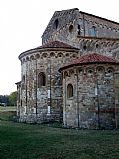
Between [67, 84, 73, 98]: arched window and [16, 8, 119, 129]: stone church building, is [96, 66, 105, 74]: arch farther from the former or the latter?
[67, 84, 73, 98]: arched window

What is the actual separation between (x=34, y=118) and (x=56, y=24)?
10.5 m

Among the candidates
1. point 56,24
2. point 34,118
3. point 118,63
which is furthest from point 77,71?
point 56,24

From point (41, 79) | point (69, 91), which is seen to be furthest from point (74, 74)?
point (41, 79)

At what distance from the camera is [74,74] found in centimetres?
1880

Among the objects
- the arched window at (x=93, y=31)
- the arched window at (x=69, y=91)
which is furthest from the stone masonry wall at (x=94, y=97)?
the arched window at (x=93, y=31)

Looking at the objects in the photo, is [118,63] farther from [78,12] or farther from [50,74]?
[78,12]

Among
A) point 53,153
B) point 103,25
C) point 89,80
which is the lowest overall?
point 53,153

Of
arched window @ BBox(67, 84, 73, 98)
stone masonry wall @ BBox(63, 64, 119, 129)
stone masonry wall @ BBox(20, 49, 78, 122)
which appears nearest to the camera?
stone masonry wall @ BBox(63, 64, 119, 129)

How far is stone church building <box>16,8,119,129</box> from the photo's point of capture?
58.4 ft

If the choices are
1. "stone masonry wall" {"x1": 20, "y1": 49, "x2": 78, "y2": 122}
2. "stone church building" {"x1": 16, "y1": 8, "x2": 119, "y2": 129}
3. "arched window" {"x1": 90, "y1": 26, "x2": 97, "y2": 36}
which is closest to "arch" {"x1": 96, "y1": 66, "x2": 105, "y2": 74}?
"stone church building" {"x1": 16, "y1": 8, "x2": 119, "y2": 129}

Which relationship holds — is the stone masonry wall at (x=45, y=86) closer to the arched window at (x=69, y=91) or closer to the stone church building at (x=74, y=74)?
the stone church building at (x=74, y=74)

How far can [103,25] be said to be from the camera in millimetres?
28531

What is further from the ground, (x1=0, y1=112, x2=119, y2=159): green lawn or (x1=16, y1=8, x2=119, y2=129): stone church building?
(x1=16, y1=8, x2=119, y2=129): stone church building

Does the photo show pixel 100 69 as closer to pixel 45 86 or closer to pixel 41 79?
pixel 45 86
